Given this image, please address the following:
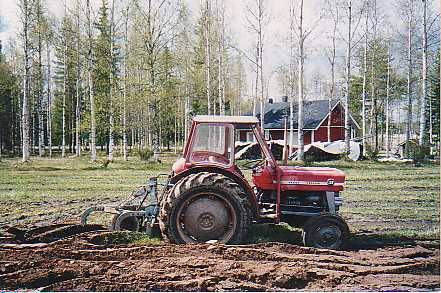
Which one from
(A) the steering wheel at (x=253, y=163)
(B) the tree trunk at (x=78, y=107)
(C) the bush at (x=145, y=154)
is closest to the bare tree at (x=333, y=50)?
(A) the steering wheel at (x=253, y=163)

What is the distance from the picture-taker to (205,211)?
404 centimetres

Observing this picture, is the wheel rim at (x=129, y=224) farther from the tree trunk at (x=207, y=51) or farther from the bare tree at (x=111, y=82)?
the tree trunk at (x=207, y=51)

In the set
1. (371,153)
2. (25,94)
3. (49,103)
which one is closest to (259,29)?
(371,153)

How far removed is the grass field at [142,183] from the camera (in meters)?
4.28

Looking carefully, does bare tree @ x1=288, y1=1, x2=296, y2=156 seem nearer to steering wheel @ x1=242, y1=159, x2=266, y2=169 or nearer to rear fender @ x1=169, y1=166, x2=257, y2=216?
steering wheel @ x1=242, y1=159, x2=266, y2=169

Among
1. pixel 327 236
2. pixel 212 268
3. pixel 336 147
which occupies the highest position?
pixel 336 147

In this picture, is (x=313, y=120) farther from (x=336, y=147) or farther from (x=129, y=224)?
(x=129, y=224)

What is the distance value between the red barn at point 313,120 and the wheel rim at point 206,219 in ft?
2.73

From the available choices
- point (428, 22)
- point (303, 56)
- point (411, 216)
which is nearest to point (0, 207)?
point (303, 56)

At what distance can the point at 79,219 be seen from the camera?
4562mm

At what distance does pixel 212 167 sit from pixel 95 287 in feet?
4.50

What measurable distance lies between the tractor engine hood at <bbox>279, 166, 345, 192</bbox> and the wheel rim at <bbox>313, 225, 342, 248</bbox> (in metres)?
0.38

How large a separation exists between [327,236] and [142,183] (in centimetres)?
185

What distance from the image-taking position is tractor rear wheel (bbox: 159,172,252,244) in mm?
3975
